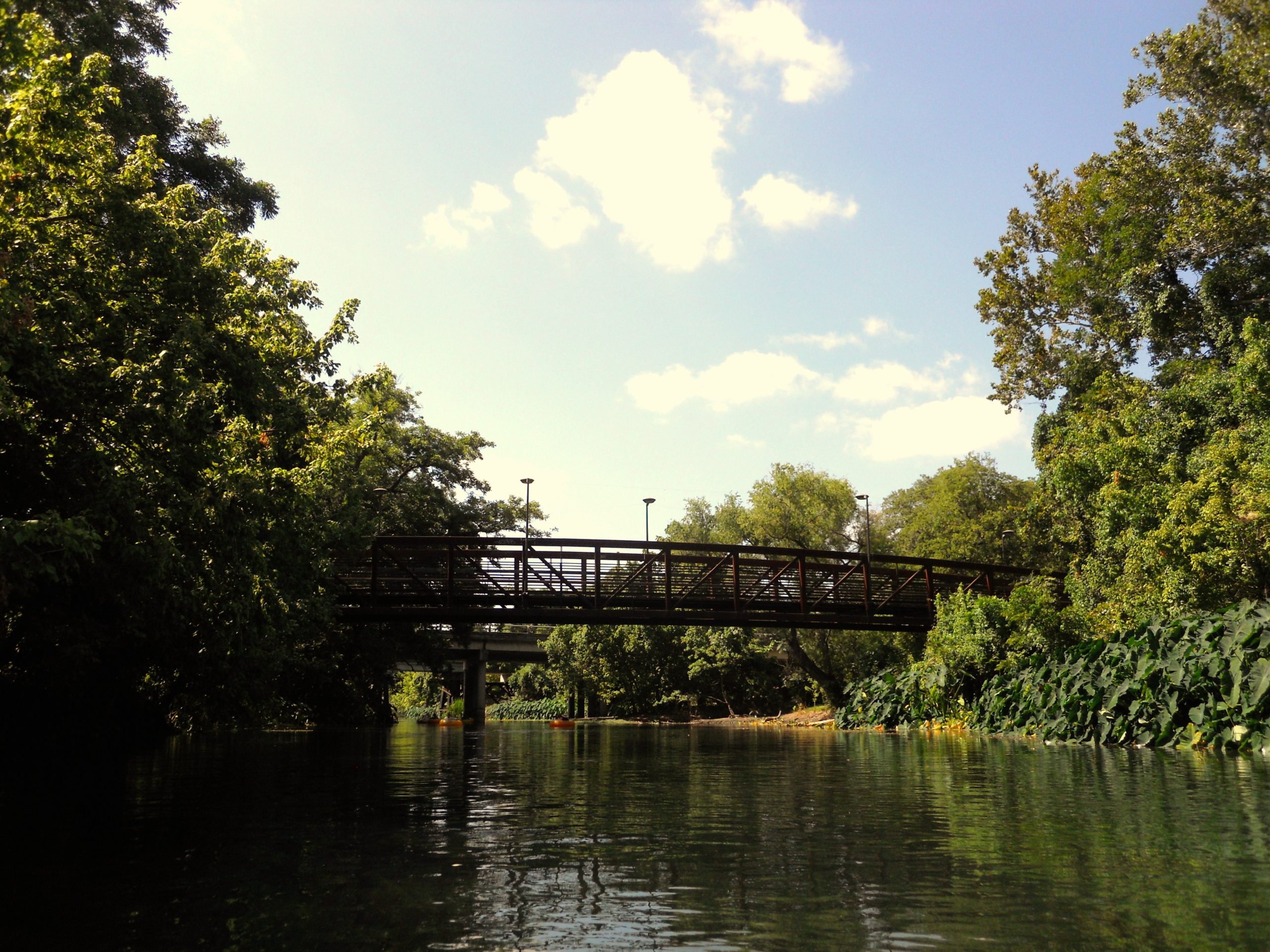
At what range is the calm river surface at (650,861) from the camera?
446cm

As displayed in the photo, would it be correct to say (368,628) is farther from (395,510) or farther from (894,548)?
(894,548)

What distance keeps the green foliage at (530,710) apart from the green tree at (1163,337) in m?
54.8

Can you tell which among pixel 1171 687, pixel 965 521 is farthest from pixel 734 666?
pixel 1171 687

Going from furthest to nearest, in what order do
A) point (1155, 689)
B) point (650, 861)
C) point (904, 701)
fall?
point (904, 701), point (1155, 689), point (650, 861)

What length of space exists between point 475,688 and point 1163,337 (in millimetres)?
52136

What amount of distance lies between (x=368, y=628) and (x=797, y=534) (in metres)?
25.9

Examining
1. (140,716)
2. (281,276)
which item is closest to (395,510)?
(140,716)

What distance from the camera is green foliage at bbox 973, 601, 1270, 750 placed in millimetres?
16234

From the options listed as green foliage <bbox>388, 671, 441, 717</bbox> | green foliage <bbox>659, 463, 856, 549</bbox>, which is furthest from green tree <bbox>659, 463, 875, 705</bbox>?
green foliage <bbox>388, 671, 441, 717</bbox>

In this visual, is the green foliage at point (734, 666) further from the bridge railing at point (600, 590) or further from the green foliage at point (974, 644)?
the green foliage at point (974, 644)

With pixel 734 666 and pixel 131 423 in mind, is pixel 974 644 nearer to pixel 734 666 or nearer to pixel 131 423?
pixel 131 423

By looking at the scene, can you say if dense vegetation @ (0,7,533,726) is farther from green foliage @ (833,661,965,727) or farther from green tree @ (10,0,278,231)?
green foliage @ (833,661,965,727)

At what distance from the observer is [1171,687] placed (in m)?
18.3

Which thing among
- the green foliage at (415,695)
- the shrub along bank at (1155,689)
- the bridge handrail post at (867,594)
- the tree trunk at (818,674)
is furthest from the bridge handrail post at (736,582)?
the green foliage at (415,695)
